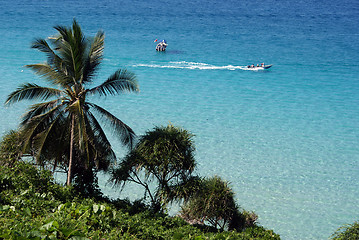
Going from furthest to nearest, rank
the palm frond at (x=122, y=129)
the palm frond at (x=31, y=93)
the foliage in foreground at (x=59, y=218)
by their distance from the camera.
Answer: the palm frond at (x=122, y=129)
the palm frond at (x=31, y=93)
the foliage in foreground at (x=59, y=218)

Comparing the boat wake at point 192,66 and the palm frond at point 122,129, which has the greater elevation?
the boat wake at point 192,66

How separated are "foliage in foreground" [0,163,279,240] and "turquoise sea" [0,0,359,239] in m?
7.84

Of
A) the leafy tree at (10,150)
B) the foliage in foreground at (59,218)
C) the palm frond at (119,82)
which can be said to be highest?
the palm frond at (119,82)

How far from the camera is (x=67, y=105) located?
15.6 metres

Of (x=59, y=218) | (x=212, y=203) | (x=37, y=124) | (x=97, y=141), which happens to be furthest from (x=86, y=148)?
(x=59, y=218)

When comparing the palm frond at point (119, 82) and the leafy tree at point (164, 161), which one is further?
the leafy tree at point (164, 161)

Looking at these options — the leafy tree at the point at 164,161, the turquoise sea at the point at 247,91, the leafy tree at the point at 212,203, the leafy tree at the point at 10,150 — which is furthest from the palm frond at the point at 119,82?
the turquoise sea at the point at 247,91

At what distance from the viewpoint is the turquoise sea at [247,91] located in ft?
75.8

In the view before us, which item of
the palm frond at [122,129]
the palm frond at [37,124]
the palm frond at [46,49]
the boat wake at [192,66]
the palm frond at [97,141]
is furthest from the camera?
the boat wake at [192,66]

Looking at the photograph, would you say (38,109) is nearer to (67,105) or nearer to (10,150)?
(67,105)

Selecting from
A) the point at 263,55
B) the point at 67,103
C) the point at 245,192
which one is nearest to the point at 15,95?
the point at 67,103

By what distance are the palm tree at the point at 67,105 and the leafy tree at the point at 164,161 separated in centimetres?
72

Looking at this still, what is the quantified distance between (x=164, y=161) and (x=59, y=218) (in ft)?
25.3

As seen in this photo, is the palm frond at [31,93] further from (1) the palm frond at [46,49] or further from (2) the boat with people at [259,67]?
(2) the boat with people at [259,67]
